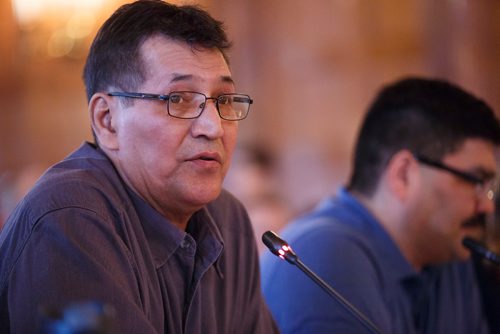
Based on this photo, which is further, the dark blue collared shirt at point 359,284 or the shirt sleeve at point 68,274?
the dark blue collared shirt at point 359,284

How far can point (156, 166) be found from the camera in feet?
4.95

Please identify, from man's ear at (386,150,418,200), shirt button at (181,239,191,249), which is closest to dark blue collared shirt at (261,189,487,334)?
man's ear at (386,150,418,200)

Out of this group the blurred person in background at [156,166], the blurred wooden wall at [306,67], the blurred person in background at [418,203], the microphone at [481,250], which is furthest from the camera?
the blurred wooden wall at [306,67]

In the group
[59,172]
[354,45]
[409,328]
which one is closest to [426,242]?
[409,328]

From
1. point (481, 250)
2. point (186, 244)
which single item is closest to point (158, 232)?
point (186, 244)

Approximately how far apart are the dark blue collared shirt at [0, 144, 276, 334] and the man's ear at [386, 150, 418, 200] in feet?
2.10

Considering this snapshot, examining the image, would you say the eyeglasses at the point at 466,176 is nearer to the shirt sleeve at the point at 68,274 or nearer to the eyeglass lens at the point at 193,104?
the eyeglass lens at the point at 193,104

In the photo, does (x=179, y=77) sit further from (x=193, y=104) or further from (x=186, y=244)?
(x=186, y=244)

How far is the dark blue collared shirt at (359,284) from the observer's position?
6.32ft

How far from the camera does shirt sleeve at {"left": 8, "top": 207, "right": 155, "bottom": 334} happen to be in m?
1.23

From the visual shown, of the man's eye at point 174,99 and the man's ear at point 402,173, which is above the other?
the man's eye at point 174,99

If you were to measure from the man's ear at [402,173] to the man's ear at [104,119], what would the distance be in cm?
102

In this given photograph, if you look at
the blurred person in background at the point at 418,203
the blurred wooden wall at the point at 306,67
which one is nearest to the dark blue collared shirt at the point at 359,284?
the blurred person in background at the point at 418,203

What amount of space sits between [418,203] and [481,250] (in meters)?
0.32
